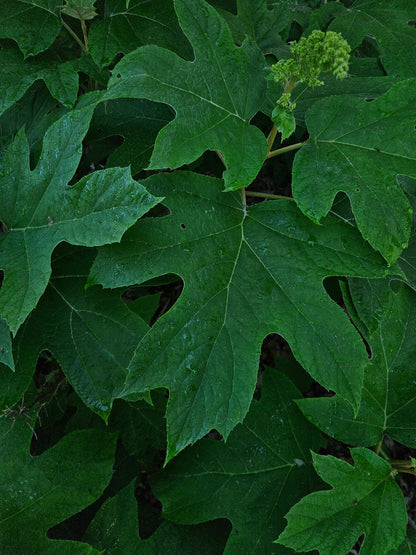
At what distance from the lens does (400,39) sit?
6.96 feet

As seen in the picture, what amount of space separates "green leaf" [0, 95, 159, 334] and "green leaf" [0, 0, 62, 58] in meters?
0.39

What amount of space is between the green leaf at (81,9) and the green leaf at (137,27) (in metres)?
0.05

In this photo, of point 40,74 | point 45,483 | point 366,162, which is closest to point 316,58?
point 366,162

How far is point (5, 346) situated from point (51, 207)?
0.49 m

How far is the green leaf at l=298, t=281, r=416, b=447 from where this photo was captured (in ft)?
6.34

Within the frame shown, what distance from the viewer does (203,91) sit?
1633 mm

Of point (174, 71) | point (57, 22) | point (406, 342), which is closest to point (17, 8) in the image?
point (57, 22)

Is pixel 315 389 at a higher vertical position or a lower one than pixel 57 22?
lower

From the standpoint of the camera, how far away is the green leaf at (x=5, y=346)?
156cm

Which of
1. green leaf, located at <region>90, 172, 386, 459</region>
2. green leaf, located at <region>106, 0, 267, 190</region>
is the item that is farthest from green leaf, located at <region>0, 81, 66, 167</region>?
green leaf, located at <region>90, 172, 386, 459</region>

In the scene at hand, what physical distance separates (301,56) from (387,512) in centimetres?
164

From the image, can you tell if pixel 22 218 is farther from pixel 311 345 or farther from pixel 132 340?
pixel 311 345

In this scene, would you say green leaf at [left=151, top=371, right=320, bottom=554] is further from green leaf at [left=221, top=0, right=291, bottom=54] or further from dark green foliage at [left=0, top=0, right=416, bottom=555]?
green leaf at [left=221, top=0, right=291, bottom=54]

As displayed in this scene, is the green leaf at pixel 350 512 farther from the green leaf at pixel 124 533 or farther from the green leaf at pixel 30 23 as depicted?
the green leaf at pixel 30 23
